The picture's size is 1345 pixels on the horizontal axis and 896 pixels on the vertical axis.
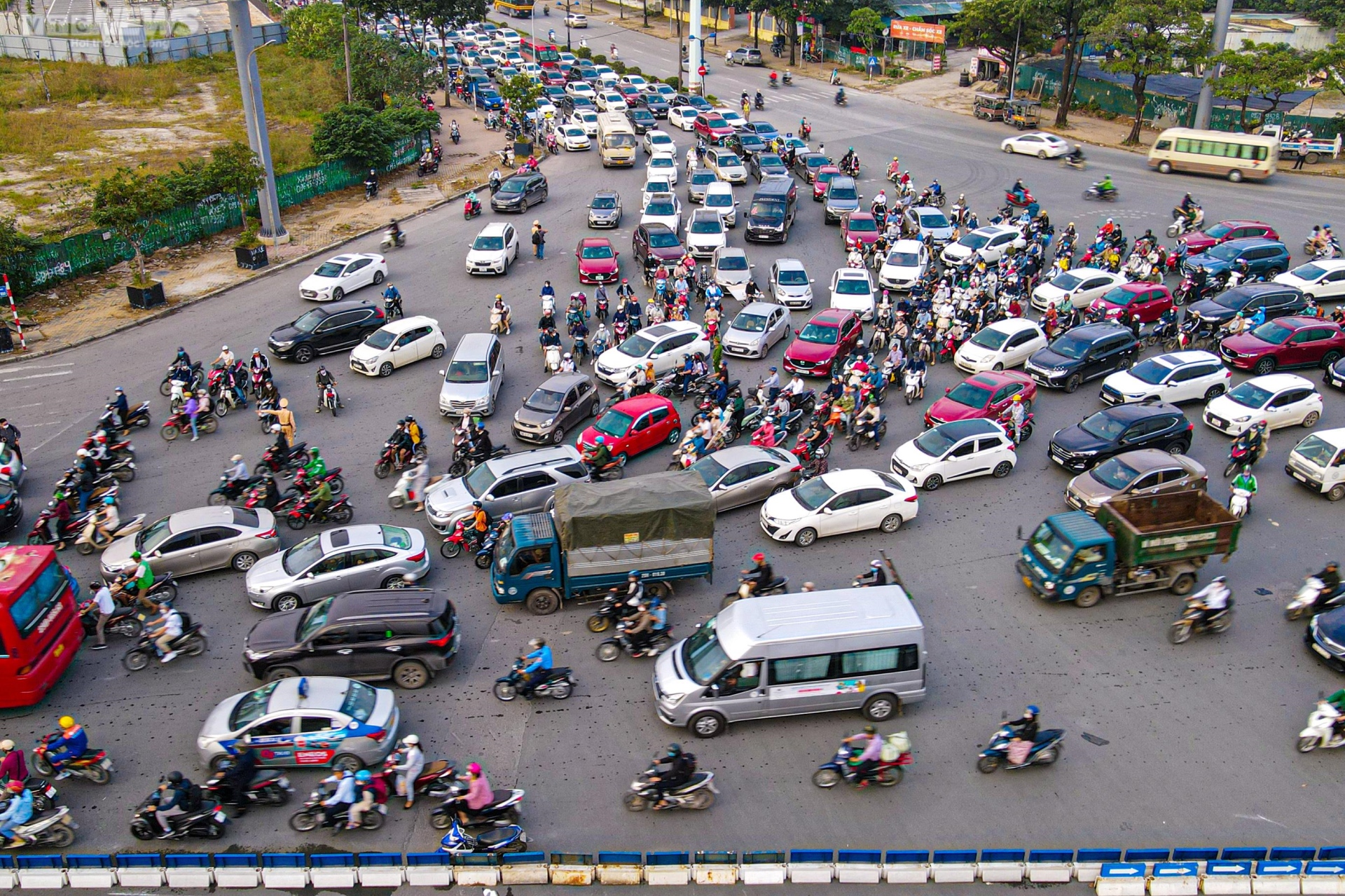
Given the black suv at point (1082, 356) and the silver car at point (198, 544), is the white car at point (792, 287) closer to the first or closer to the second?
the black suv at point (1082, 356)

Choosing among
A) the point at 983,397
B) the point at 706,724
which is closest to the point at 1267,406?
the point at 983,397

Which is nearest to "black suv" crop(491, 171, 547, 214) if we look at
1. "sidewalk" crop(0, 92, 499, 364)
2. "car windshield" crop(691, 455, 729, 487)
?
"sidewalk" crop(0, 92, 499, 364)

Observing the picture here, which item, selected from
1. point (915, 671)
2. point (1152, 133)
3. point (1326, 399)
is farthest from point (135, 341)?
point (1152, 133)

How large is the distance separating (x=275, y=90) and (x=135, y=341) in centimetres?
3893

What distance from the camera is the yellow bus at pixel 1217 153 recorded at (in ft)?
145

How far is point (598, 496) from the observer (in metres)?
18.2

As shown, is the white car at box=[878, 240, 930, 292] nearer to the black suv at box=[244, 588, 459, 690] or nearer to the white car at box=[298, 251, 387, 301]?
the white car at box=[298, 251, 387, 301]

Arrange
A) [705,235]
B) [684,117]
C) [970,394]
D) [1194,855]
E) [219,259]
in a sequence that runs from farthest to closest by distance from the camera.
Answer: [684,117] → [219,259] → [705,235] → [970,394] → [1194,855]

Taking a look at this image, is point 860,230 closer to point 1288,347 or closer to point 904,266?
point 904,266

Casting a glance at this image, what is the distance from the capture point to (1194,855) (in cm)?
1231

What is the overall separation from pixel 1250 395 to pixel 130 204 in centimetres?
3250

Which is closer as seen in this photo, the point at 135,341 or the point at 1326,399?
the point at 1326,399

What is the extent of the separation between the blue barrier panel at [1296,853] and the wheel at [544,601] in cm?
1143

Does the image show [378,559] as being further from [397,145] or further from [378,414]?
[397,145]
